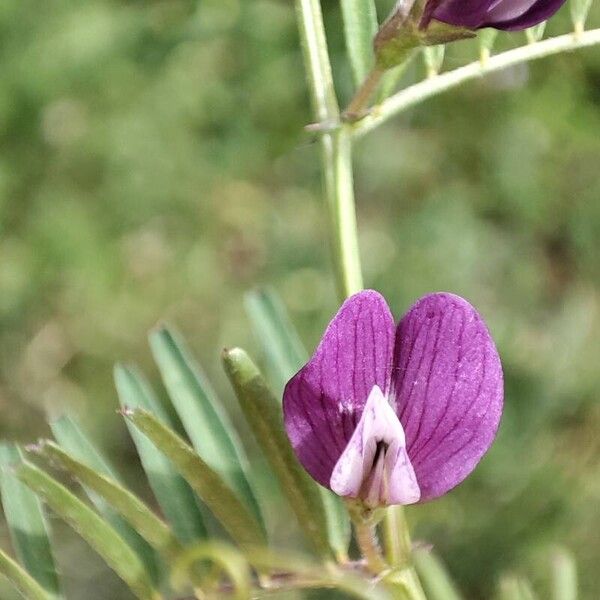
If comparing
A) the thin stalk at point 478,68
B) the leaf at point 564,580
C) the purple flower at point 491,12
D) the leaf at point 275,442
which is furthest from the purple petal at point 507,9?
the leaf at point 564,580

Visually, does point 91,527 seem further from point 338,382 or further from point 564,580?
point 564,580

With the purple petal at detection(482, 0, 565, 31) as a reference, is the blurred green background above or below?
below

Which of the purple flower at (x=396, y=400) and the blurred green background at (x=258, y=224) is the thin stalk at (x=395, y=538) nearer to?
the purple flower at (x=396, y=400)

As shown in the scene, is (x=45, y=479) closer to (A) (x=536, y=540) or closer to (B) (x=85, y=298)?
(A) (x=536, y=540)

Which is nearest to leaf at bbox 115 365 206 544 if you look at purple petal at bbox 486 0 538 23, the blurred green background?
purple petal at bbox 486 0 538 23

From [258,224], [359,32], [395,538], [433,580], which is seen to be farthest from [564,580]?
[258,224]

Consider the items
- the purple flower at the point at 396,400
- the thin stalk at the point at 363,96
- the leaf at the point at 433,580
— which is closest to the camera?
the purple flower at the point at 396,400

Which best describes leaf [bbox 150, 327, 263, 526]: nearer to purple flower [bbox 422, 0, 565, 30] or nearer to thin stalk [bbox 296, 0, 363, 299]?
thin stalk [bbox 296, 0, 363, 299]
